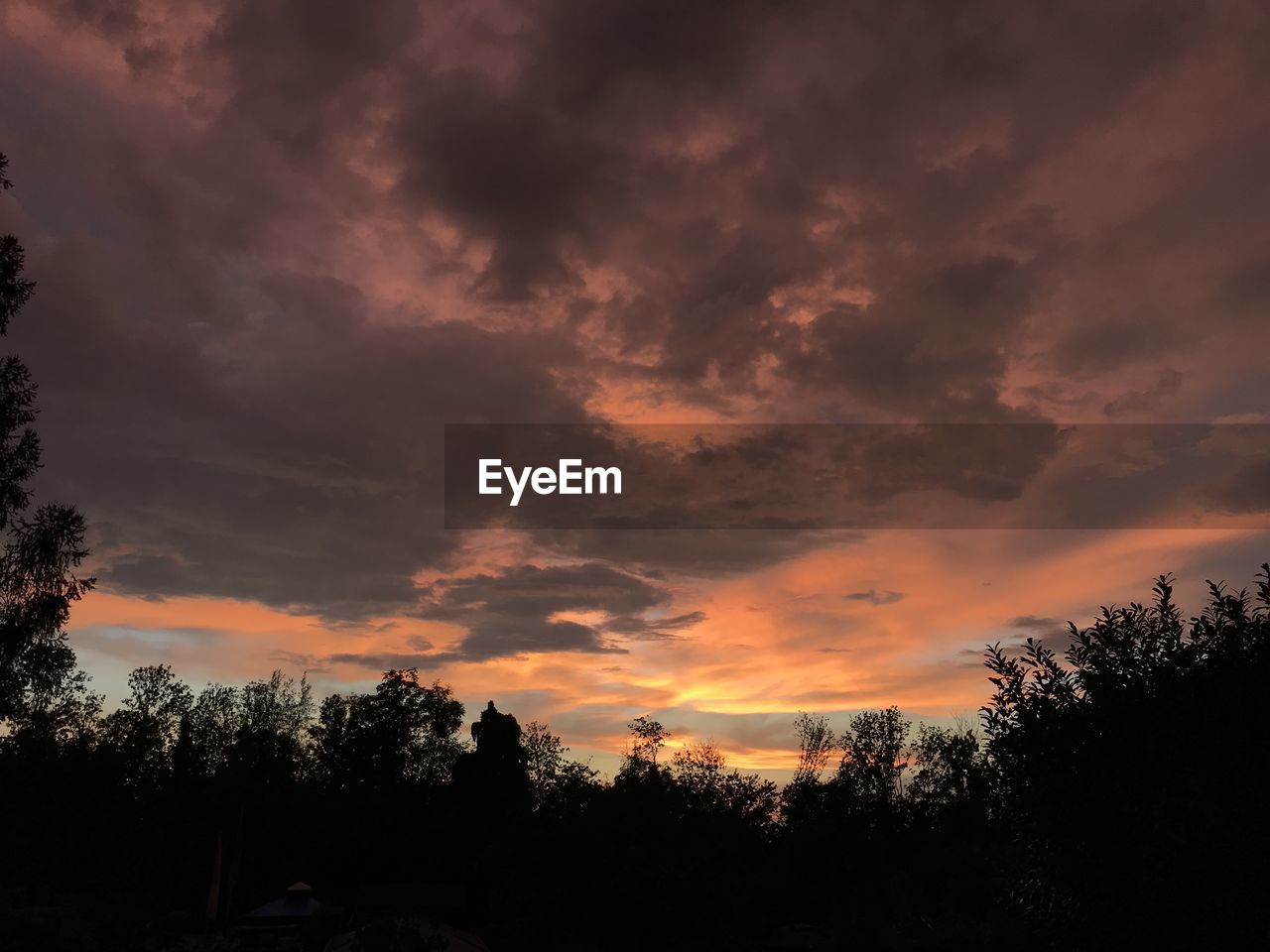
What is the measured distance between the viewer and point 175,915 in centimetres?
7238

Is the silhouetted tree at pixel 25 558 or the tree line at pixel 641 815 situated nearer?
the tree line at pixel 641 815

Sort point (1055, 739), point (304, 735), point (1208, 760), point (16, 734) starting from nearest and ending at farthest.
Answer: point (1208, 760), point (1055, 739), point (16, 734), point (304, 735)

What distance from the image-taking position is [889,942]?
23531mm

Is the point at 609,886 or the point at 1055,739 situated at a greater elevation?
the point at 1055,739

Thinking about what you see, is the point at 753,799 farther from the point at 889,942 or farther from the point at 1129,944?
the point at 1129,944

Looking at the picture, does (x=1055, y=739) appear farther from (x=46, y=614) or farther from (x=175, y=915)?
(x=175, y=915)

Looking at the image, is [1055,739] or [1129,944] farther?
[1055,739]

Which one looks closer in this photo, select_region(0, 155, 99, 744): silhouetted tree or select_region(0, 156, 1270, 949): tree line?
select_region(0, 156, 1270, 949): tree line

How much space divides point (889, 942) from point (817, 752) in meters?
58.3

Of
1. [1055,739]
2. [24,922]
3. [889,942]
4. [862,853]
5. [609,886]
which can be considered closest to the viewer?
[1055,739]

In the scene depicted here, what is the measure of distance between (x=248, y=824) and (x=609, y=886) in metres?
61.0

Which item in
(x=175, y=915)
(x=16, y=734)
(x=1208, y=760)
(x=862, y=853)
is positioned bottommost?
(x=175, y=915)

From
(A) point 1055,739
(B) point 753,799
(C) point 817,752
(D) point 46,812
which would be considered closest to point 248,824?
(D) point 46,812

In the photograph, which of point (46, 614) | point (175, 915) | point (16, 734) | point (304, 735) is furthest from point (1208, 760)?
point (304, 735)
